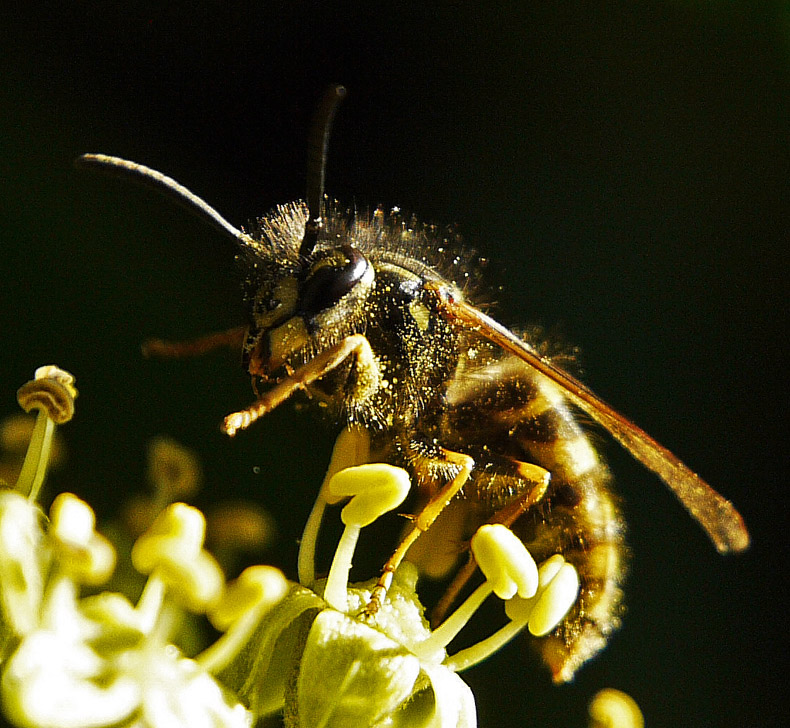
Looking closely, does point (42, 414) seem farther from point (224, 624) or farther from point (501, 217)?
point (501, 217)

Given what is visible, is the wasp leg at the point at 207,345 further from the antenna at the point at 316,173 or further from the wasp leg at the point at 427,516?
the wasp leg at the point at 427,516

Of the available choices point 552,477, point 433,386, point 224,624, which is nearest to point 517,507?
point 552,477

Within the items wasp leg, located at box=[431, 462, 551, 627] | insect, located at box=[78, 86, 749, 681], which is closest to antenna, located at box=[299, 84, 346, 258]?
insect, located at box=[78, 86, 749, 681]

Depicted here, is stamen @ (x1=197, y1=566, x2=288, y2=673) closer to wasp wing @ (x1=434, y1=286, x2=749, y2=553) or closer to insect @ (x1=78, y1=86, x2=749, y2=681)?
insect @ (x1=78, y1=86, x2=749, y2=681)

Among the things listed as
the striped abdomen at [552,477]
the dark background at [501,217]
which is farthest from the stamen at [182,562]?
the dark background at [501,217]

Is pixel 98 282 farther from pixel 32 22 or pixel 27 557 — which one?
pixel 27 557

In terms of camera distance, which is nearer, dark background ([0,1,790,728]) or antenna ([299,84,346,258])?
antenna ([299,84,346,258])
